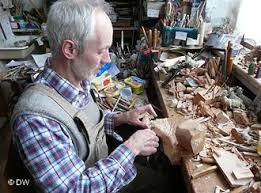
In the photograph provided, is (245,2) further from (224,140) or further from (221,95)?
(224,140)

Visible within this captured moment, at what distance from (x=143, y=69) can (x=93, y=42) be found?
1174 millimetres

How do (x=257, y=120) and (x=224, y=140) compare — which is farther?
(x=257, y=120)

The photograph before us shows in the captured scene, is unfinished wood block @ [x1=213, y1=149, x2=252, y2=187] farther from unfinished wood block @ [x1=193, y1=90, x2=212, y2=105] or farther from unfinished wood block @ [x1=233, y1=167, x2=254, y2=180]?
unfinished wood block @ [x1=193, y1=90, x2=212, y2=105]

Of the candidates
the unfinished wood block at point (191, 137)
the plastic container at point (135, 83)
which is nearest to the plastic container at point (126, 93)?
the plastic container at point (135, 83)

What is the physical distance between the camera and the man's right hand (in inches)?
39.7

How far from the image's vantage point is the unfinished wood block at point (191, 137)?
0.98 m

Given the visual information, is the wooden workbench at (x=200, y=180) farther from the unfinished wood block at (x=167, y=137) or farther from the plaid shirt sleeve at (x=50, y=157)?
the plaid shirt sleeve at (x=50, y=157)

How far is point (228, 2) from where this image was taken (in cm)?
201

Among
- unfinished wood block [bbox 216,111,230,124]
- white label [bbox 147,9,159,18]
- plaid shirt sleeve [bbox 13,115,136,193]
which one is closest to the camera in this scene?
plaid shirt sleeve [bbox 13,115,136,193]

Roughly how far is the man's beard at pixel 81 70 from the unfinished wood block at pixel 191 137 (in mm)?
407

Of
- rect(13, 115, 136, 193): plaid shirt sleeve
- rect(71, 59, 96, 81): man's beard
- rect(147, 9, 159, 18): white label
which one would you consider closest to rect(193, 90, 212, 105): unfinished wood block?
rect(71, 59, 96, 81): man's beard

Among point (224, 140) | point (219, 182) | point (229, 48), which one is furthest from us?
point (229, 48)

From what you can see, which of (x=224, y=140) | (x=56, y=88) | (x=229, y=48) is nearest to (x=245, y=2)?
(x=229, y=48)

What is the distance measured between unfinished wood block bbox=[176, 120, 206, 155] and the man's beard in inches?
16.0
